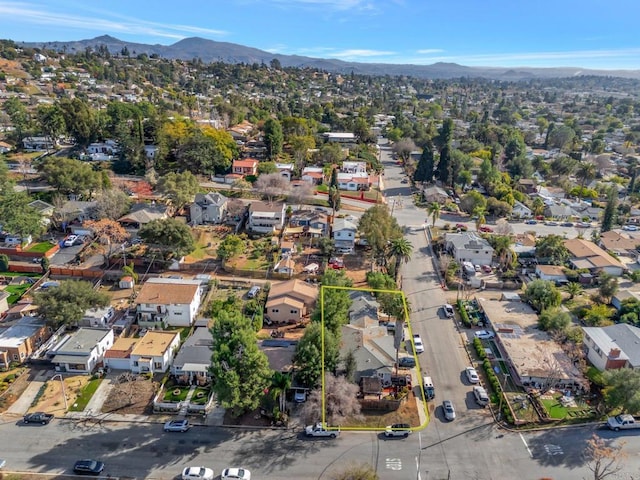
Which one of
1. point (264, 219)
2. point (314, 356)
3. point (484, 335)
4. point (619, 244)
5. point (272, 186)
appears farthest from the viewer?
point (272, 186)

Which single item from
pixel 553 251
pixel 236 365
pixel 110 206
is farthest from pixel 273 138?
pixel 236 365

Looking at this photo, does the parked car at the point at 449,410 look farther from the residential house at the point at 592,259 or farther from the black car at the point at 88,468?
the residential house at the point at 592,259

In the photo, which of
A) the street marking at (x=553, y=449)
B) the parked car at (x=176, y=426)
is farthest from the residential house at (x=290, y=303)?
the street marking at (x=553, y=449)

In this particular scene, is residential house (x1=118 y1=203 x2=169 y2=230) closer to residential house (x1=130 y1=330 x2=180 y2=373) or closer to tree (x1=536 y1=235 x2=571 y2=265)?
residential house (x1=130 y1=330 x2=180 y2=373)

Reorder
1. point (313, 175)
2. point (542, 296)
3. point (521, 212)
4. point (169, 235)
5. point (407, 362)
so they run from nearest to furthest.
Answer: point (407, 362) → point (542, 296) → point (169, 235) → point (521, 212) → point (313, 175)

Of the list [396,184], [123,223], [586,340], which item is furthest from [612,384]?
[396,184]

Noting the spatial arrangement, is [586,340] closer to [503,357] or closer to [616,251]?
[503,357]

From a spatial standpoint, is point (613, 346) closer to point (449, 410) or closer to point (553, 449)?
point (553, 449)
